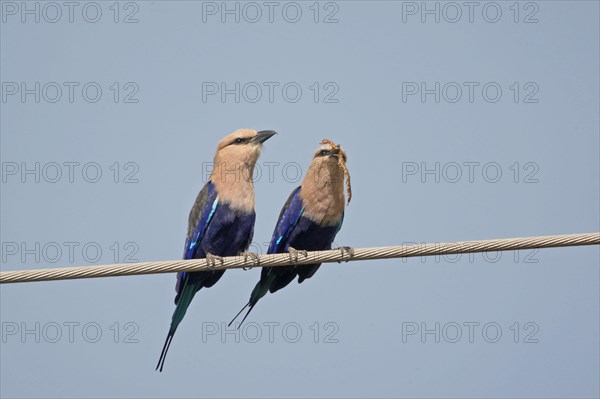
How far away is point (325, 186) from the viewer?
9516 millimetres

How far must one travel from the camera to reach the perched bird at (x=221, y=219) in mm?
9117

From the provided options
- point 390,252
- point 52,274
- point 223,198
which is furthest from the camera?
point 223,198

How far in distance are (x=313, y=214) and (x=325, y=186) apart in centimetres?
27

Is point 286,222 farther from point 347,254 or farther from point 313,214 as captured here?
point 347,254

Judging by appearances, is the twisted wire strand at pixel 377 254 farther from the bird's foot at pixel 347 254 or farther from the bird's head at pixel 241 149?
the bird's head at pixel 241 149

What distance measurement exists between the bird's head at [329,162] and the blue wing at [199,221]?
95 centimetres

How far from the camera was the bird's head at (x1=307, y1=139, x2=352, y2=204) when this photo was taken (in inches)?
371

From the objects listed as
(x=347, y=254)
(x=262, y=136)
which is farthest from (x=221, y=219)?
(x=347, y=254)

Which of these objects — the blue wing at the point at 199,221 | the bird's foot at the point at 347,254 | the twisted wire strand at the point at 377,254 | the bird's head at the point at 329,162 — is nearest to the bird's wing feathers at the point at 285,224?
the bird's head at the point at 329,162

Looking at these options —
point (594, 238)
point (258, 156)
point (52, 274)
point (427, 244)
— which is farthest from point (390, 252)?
point (258, 156)

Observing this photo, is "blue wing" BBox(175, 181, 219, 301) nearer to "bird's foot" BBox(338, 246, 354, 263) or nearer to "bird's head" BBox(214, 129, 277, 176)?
"bird's head" BBox(214, 129, 277, 176)

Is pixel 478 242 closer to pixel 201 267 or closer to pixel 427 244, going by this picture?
pixel 427 244

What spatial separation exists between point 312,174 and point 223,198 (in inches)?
34.8

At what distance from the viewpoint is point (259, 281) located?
31.3 ft
